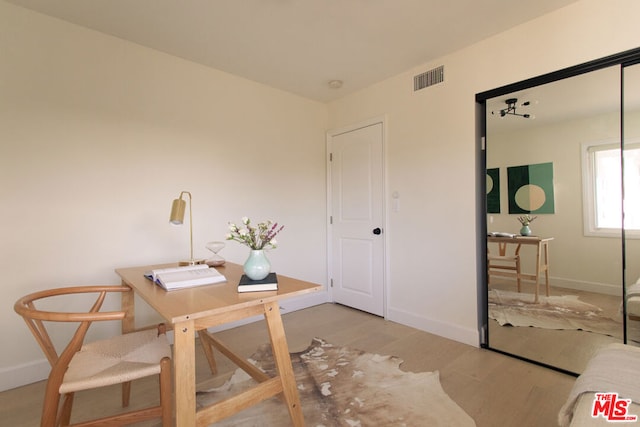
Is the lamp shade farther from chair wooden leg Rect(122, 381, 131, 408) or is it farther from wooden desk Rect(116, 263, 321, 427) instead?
chair wooden leg Rect(122, 381, 131, 408)

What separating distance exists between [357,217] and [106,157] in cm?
251

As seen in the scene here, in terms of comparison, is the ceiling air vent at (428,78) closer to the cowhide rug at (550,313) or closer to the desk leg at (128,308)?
the cowhide rug at (550,313)

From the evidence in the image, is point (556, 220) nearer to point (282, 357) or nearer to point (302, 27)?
point (282, 357)

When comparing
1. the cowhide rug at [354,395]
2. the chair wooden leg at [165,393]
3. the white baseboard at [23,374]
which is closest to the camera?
the chair wooden leg at [165,393]

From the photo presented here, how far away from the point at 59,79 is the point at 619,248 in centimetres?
407

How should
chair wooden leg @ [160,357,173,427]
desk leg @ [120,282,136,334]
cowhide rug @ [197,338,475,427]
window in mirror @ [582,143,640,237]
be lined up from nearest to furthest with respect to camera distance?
chair wooden leg @ [160,357,173,427]
cowhide rug @ [197,338,475,427]
desk leg @ [120,282,136,334]
window in mirror @ [582,143,640,237]

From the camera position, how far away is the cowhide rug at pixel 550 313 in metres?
2.03

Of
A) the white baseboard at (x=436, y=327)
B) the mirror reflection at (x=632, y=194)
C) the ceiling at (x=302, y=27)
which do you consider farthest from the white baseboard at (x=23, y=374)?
the mirror reflection at (x=632, y=194)

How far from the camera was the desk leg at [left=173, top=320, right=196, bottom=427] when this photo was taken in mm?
1115

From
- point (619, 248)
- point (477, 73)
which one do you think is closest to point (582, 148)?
point (619, 248)

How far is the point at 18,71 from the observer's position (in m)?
2.07

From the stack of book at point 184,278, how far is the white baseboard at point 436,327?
2097 mm

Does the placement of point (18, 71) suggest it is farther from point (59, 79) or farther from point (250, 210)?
point (250, 210)

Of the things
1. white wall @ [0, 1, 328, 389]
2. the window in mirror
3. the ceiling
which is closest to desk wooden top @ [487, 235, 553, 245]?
the window in mirror
